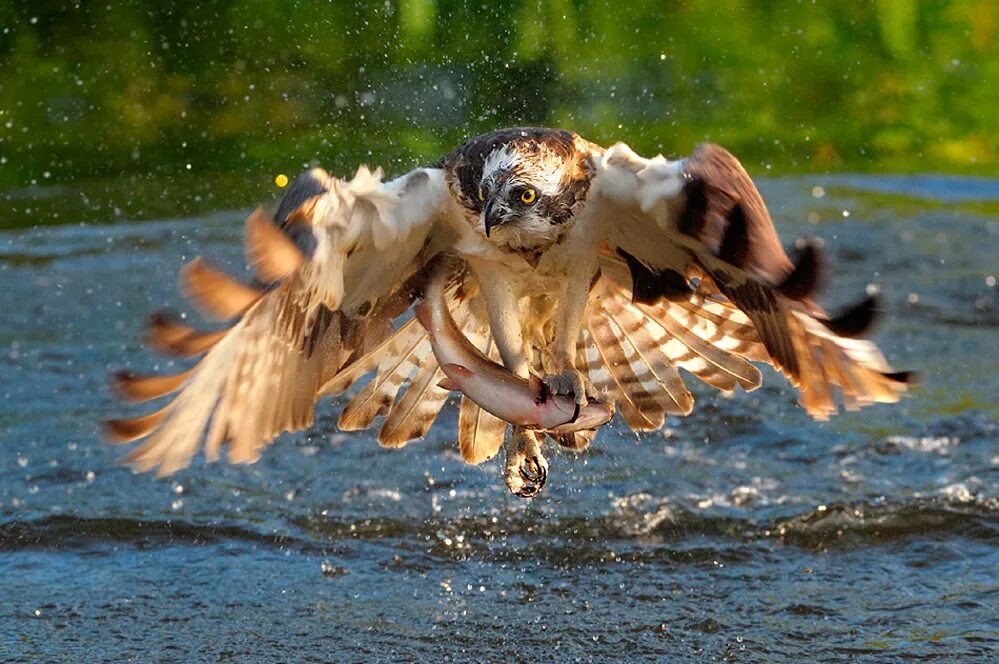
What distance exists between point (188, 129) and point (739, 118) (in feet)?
13.0

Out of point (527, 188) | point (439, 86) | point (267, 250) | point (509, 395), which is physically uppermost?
point (439, 86)

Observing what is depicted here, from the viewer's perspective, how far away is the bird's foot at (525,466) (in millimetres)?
4875

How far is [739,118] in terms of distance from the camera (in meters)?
11.2

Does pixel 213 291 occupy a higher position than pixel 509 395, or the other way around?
pixel 213 291

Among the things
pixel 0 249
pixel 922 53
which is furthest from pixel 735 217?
pixel 922 53

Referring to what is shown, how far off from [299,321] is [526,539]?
1.39 meters

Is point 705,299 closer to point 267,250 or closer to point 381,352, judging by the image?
Answer: point 381,352

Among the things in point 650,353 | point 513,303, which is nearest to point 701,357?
point 650,353

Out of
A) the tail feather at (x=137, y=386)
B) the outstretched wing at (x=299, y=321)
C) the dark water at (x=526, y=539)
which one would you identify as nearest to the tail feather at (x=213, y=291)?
the outstretched wing at (x=299, y=321)

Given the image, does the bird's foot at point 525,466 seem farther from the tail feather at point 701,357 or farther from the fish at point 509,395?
the tail feather at point 701,357

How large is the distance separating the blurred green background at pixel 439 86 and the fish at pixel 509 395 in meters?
5.62

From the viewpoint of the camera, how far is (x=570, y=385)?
475cm

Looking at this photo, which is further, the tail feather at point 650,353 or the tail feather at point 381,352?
the tail feather at point 650,353

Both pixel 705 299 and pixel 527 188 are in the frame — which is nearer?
pixel 527 188
